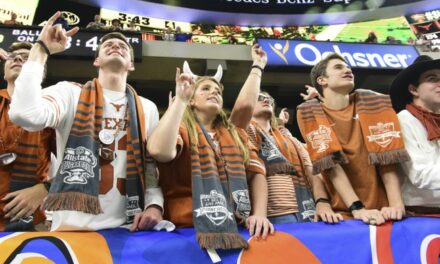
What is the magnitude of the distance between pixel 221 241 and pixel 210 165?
376 mm

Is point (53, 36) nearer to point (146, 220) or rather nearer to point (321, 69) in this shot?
point (146, 220)

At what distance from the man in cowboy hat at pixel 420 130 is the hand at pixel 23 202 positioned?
6.16 feet

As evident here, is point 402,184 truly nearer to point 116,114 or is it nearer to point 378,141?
point 378,141

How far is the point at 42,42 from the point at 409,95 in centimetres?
207

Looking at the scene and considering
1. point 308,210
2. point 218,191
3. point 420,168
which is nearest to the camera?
point 218,191

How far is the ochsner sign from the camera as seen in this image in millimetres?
8312

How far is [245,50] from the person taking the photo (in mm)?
8648

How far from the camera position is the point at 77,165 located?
1.73m

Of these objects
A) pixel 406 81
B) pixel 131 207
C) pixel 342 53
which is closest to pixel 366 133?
pixel 406 81

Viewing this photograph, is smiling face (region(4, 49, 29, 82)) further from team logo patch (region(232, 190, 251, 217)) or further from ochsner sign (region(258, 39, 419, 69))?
ochsner sign (region(258, 39, 419, 69))

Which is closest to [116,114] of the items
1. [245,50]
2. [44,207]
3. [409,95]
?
[44,207]

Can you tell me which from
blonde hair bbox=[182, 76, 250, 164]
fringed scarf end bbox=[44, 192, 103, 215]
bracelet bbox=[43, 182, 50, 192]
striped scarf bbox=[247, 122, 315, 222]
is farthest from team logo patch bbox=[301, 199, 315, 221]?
bracelet bbox=[43, 182, 50, 192]

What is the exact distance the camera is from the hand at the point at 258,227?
1.81 metres

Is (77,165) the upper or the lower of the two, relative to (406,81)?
lower
